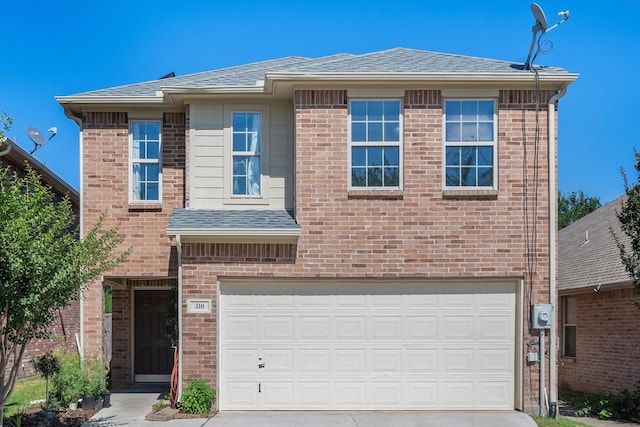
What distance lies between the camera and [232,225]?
488 inches

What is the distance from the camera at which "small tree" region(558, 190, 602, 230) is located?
161 feet

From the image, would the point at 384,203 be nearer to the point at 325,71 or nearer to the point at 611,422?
the point at 325,71

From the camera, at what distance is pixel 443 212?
41.3 ft

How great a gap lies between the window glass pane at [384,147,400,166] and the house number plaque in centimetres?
410

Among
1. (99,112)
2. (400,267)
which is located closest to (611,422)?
(400,267)

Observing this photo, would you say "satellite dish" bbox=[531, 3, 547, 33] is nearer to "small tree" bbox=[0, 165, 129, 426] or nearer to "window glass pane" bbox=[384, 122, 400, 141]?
"window glass pane" bbox=[384, 122, 400, 141]

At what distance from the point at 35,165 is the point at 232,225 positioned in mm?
7472

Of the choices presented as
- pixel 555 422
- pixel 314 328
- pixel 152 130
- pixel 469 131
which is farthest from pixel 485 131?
pixel 152 130

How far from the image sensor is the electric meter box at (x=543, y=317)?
40.5 ft

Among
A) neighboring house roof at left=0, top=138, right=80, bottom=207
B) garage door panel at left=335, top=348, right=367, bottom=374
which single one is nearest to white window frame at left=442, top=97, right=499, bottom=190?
garage door panel at left=335, top=348, right=367, bottom=374

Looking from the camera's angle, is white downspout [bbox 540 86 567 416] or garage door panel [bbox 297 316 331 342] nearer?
white downspout [bbox 540 86 567 416]

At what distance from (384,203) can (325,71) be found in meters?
2.61

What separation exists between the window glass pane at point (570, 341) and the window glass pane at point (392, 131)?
8377mm

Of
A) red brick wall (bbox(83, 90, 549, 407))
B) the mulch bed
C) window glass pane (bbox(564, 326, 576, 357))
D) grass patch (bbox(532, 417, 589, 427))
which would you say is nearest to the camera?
the mulch bed
